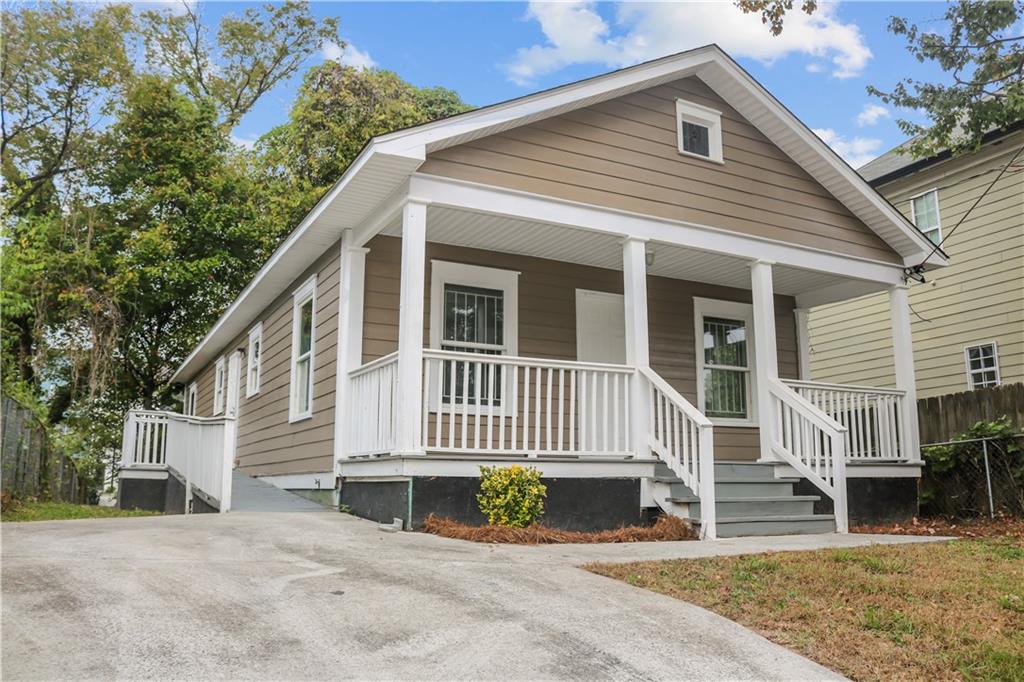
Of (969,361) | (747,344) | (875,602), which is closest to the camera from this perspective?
(875,602)

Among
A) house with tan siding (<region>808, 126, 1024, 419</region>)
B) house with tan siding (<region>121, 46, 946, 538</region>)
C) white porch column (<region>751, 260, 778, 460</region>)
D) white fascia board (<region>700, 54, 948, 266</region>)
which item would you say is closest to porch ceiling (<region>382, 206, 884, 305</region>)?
house with tan siding (<region>121, 46, 946, 538</region>)

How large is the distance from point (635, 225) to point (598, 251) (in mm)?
1263

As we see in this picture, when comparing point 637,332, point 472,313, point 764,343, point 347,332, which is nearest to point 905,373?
point 764,343

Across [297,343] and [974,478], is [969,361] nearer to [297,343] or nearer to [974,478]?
[974,478]

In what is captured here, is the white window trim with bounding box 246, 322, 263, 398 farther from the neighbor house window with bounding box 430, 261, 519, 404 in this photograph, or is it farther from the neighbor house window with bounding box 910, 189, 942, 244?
the neighbor house window with bounding box 910, 189, 942, 244

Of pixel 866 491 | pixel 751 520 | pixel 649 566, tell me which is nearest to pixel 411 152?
pixel 649 566

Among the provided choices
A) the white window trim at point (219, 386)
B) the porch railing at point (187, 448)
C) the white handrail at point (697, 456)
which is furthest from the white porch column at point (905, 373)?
the white window trim at point (219, 386)

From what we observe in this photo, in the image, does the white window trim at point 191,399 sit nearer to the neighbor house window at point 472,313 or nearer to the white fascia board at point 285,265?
the white fascia board at point 285,265

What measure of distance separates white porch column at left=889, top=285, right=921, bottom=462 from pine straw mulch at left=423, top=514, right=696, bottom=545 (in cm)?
420

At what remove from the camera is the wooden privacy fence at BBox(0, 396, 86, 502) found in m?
10.3

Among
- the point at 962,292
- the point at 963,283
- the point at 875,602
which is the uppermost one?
the point at 963,283

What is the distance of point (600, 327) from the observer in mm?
11047

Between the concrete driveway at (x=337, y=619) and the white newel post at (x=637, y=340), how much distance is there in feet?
9.18

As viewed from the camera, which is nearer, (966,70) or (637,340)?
(637,340)
